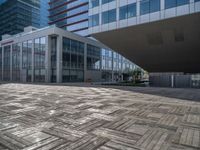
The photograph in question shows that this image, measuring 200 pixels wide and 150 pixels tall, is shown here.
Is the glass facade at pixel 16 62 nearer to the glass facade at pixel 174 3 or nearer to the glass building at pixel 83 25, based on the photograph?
the glass building at pixel 83 25

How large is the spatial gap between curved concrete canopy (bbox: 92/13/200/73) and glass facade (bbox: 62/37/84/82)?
38.6ft

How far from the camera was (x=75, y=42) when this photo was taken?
39.5m

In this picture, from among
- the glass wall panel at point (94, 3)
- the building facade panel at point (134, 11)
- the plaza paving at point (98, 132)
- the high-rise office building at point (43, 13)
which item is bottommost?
the plaza paving at point (98, 132)

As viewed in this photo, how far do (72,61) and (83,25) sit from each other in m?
23.3

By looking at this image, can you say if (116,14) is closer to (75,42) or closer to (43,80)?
(75,42)

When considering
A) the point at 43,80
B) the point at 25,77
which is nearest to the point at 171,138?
the point at 43,80

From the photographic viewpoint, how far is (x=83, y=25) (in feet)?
184

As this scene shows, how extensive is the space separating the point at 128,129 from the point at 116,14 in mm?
22848

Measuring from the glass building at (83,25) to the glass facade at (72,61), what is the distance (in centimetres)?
613

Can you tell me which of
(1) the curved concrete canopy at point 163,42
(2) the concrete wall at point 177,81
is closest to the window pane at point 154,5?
(1) the curved concrete canopy at point 163,42

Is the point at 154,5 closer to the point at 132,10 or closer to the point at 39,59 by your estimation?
the point at 132,10

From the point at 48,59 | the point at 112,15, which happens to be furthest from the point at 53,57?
the point at 112,15

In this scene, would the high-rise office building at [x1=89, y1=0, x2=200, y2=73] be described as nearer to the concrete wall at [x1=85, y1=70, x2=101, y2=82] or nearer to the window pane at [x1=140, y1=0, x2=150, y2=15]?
the window pane at [x1=140, y1=0, x2=150, y2=15]

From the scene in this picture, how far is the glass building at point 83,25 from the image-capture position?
51.3 meters
